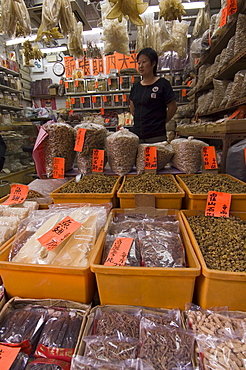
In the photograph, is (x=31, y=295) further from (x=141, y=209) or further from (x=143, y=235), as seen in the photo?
(x=141, y=209)

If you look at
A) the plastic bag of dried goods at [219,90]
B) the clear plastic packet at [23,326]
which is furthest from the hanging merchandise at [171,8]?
the clear plastic packet at [23,326]

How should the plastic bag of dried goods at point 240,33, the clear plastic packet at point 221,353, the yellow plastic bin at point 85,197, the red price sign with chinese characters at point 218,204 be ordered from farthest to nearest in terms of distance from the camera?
the plastic bag of dried goods at point 240,33, the yellow plastic bin at point 85,197, the red price sign with chinese characters at point 218,204, the clear plastic packet at point 221,353

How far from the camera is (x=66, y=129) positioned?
5.16ft

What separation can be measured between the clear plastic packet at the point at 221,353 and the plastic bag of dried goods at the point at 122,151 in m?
1.12

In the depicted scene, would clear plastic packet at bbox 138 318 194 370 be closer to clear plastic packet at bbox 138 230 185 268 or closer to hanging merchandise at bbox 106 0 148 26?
clear plastic packet at bbox 138 230 185 268

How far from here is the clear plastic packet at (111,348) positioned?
66 cm

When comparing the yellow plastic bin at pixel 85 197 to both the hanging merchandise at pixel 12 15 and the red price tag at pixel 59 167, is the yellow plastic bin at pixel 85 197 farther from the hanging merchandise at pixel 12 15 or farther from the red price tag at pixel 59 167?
the hanging merchandise at pixel 12 15

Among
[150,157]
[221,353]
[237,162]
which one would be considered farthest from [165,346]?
[237,162]

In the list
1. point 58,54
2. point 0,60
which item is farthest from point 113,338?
point 58,54

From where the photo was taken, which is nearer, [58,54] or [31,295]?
[31,295]

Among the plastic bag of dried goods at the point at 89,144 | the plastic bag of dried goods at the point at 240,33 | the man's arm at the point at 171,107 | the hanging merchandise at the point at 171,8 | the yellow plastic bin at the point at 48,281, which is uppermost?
the hanging merchandise at the point at 171,8

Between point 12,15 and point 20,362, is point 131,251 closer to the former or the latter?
point 20,362

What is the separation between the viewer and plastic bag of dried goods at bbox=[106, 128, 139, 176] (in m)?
1.51

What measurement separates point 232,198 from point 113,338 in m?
0.87
